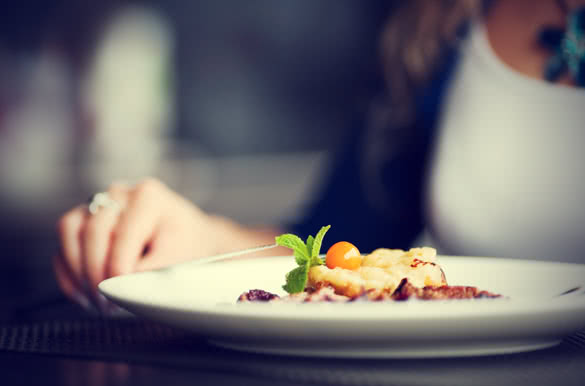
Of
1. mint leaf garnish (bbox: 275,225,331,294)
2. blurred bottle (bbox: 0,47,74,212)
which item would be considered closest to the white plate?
mint leaf garnish (bbox: 275,225,331,294)

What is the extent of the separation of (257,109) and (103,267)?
340 cm

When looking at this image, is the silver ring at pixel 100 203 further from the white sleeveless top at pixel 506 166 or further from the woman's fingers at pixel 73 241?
the white sleeveless top at pixel 506 166

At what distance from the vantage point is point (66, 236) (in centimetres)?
84

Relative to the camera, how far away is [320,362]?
0.45m

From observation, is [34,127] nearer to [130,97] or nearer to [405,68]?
[130,97]

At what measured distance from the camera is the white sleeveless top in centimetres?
122

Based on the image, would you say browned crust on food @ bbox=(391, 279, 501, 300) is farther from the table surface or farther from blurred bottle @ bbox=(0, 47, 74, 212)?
blurred bottle @ bbox=(0, 47, 74, 212)

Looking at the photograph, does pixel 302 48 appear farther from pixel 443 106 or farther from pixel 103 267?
pixel 103 267

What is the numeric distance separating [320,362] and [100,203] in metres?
0.48

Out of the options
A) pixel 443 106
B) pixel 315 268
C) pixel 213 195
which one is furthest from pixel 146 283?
pixel 213 195

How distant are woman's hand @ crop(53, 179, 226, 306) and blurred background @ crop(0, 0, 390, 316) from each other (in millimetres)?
2552

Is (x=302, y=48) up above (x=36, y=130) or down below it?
above

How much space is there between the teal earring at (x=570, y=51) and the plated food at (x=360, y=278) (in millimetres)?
801

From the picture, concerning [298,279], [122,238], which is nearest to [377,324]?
[298,279]
